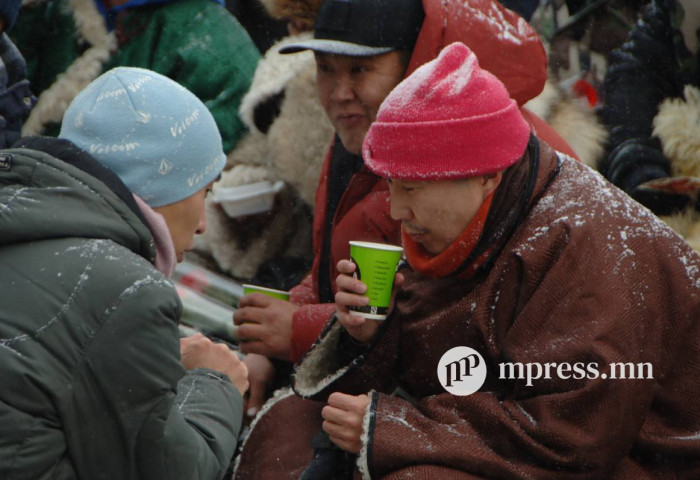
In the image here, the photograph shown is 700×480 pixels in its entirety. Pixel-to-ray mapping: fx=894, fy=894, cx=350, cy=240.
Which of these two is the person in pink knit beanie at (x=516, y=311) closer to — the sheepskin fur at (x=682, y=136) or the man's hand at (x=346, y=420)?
the man's hand at (x=346, y=420)

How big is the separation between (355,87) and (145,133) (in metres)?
1.15

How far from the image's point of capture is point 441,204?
7.90 feet

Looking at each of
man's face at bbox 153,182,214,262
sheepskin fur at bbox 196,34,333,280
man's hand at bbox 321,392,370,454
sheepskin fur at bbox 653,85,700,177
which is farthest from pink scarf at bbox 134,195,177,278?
sheepskin fur at bbox 653,85,700,177

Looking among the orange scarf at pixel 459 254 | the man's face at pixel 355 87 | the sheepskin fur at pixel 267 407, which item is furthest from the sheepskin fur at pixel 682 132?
the sheepskin fur at pixel 267 407

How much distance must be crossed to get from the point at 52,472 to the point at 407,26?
1.93m

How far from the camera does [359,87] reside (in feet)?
10.5

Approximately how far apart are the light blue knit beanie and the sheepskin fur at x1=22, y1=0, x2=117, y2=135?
2126mm

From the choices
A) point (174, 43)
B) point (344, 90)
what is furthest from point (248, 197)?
point (344, 90)

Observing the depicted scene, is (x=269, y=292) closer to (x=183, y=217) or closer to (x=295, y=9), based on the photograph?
(x=183, y=217)

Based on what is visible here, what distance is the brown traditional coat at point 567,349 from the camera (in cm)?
221

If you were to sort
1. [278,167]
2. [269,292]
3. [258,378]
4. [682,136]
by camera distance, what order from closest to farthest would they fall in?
[269,292] < [258,378] < [682,136] < [278,167]

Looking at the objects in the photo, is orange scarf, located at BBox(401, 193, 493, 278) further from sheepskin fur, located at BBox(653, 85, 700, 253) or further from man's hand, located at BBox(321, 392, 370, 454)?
sheepskin fur, located at BBox(653, 85, 700, 253)

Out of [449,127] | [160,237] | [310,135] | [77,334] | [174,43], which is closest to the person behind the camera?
[77,334]

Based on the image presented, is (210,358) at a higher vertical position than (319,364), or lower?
higher
